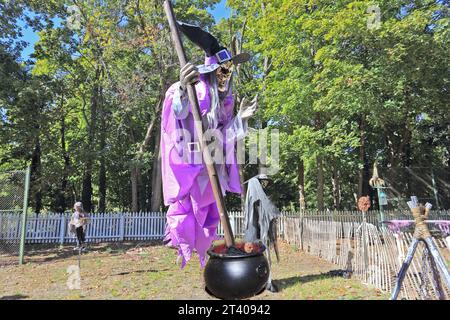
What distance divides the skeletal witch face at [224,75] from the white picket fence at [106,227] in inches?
482

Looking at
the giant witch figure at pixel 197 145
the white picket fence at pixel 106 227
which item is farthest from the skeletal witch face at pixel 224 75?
the white picket fence at pixel 106 227

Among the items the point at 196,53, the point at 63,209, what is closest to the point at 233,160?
the point at 196,53

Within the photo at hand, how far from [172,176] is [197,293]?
6.10 m

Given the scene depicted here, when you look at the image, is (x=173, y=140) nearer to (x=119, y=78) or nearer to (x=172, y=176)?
(x=172, y=176)

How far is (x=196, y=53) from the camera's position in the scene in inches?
567

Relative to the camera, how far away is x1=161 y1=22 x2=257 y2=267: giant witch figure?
204 cm

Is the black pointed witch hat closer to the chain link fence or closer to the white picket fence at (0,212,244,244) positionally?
the chain link fence

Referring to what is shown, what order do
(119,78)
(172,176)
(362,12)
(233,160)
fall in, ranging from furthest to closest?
(119,78)
(362,12)
(233,160)
(172,176)

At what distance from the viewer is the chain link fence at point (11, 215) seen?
10.9 meters

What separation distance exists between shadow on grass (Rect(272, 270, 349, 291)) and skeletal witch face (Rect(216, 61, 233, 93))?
255 inches

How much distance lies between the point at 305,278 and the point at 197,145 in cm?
744

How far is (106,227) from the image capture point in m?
15.8

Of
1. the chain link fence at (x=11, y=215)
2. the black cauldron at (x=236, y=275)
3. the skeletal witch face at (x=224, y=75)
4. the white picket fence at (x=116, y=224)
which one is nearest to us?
the black cauldron at (x=236, y=275)

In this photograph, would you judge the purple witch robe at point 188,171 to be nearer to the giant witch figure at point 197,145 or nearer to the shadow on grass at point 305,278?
the giant witch figure at point 197,145
